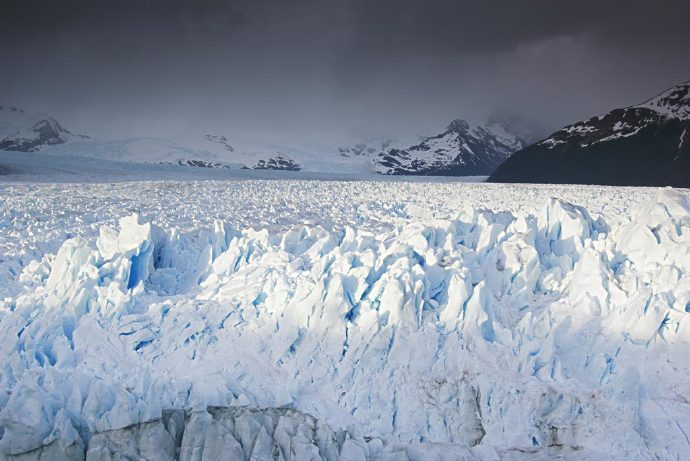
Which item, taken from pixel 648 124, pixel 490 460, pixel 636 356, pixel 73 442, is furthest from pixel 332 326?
pixel 648 124

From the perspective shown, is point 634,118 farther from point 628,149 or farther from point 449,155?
point 449,155

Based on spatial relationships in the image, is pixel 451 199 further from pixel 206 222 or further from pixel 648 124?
pixel 648 124

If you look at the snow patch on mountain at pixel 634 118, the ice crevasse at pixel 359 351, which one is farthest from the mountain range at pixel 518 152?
the ice crevasse at pixel 359 351

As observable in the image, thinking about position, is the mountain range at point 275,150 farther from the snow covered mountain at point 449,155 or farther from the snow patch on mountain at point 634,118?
the snow patch on mountain at point 634,118

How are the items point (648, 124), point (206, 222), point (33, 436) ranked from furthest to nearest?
point (648, 124) → point (206, 222) → point (33, 436)

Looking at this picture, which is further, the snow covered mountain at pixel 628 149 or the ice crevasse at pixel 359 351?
the snow covered mountain at pixel 628 149
